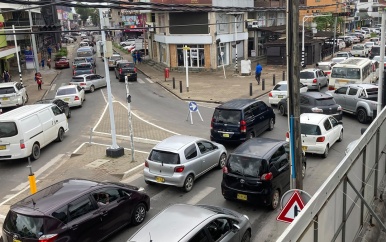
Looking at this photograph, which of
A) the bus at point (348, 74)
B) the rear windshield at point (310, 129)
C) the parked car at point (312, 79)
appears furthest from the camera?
the parked car at point (312, 79)

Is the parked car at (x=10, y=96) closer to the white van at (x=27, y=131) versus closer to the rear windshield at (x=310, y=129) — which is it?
the white van at (x=27, y=131)

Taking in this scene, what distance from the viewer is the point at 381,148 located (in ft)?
30.3

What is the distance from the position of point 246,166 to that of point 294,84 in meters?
2.79

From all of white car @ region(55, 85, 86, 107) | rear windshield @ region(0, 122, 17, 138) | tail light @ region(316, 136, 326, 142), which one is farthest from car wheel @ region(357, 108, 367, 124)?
white car @ region(55, 85, 86, 107)

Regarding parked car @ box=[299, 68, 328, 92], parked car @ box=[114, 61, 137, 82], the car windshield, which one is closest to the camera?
parked car @ box=[299, 68, 328, 92]

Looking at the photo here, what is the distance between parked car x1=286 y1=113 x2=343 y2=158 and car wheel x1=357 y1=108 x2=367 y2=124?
17.2 ft

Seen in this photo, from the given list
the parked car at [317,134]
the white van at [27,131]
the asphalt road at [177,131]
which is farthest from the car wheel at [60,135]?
the parked car at [317,134]

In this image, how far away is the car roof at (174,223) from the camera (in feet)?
24.9

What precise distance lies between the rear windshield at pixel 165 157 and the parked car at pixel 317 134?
5.01m

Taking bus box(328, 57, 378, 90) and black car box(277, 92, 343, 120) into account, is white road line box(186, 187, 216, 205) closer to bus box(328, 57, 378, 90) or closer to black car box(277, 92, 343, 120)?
black car box(277, 92, 343, 120)

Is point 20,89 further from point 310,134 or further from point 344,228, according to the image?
point 344,228

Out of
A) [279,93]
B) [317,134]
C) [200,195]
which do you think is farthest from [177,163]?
[279,93]

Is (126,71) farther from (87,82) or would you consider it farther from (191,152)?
(191,152)

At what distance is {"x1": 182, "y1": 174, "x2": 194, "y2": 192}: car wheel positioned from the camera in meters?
13.4
